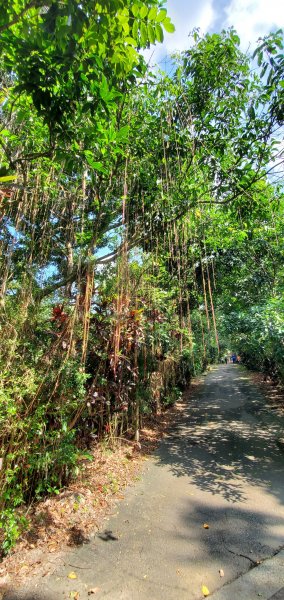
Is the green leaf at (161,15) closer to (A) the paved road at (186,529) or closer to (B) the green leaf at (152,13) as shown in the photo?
(B) the green leaf at (152,13)

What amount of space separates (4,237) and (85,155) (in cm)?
177

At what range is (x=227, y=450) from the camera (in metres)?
4.90

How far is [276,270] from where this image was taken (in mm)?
8930

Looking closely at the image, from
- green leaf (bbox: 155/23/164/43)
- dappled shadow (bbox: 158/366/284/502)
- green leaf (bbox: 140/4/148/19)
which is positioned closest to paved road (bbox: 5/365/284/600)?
dappled shadow (bbox: 158/366/284/502)

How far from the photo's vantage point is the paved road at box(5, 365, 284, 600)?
86.1 inches

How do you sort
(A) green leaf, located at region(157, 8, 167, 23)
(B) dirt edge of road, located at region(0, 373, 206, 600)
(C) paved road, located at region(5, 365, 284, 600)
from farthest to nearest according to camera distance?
(B) dirt edge of road, located at region(0, 373, 206, 600) → (C) paved road, located at region(5, 365, 284, 600) → (A) green leaf, located at region(157, 8, 167, 23)

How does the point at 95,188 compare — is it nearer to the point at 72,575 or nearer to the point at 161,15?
the point at 161,15

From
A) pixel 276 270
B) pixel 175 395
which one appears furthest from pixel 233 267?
pixel 175 395

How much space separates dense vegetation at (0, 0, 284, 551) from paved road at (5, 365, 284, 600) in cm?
71

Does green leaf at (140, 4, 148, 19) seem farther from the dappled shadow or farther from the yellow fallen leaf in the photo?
the dappled shadow

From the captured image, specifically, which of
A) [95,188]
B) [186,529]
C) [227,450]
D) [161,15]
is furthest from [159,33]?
[227,450]

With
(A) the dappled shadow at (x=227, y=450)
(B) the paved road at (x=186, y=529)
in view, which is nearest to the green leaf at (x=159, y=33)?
(B) the paved road at (x=186, y=529)

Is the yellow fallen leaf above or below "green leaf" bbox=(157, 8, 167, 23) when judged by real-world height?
below

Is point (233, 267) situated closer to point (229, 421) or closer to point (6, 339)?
point (229, 421)
